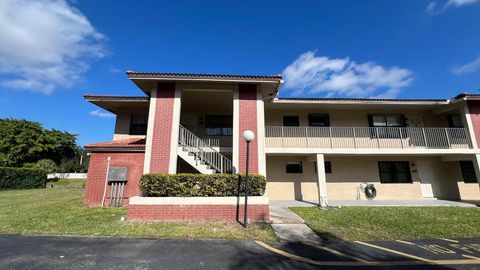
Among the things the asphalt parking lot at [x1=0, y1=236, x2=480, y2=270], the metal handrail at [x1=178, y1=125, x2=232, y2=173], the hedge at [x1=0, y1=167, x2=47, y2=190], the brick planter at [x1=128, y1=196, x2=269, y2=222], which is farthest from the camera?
the hedge at [x1=0, y1=167, x2=47, y2=190]

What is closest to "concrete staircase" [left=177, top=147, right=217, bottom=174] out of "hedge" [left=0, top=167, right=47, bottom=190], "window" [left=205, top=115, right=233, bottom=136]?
"window" [left=205, top=115, right=233, bottom=136]

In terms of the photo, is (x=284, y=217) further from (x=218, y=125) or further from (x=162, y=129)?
(x=218, y=125)

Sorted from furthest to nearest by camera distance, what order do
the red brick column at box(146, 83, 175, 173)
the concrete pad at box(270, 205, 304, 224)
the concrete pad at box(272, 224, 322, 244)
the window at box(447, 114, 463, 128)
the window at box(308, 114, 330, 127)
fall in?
the window at box(308, 114, 330, 127) → the window at box(447, 114, 463, 128) → the red brick column at box(146, 83, 175, 173) → the concrete pad at box(270, 205, 304, 224) → the concrete pad at box(272, 224, 322, 244)

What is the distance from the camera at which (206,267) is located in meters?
4.55

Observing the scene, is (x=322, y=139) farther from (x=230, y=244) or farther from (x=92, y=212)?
(x=92, y=212)

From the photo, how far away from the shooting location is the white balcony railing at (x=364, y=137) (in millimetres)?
13148

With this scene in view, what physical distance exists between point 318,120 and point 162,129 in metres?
9.50

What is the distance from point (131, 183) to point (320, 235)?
881 centimetres

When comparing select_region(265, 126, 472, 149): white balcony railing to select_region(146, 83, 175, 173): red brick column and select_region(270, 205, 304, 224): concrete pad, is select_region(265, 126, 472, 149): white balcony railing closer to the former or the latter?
select_region(270, 205, 304, 224): concrete pad

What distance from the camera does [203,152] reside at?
1109 cm

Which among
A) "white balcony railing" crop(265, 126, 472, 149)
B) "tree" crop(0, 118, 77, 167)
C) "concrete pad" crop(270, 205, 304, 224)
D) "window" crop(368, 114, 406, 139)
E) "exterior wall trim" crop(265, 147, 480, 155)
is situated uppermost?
"tree" crop(0, 118, 77, 167)

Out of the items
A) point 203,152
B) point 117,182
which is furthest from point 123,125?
point 203,152

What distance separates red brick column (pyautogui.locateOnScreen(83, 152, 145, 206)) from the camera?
10.9 meters

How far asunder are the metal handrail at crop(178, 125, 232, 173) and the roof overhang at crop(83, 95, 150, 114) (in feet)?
10.2
